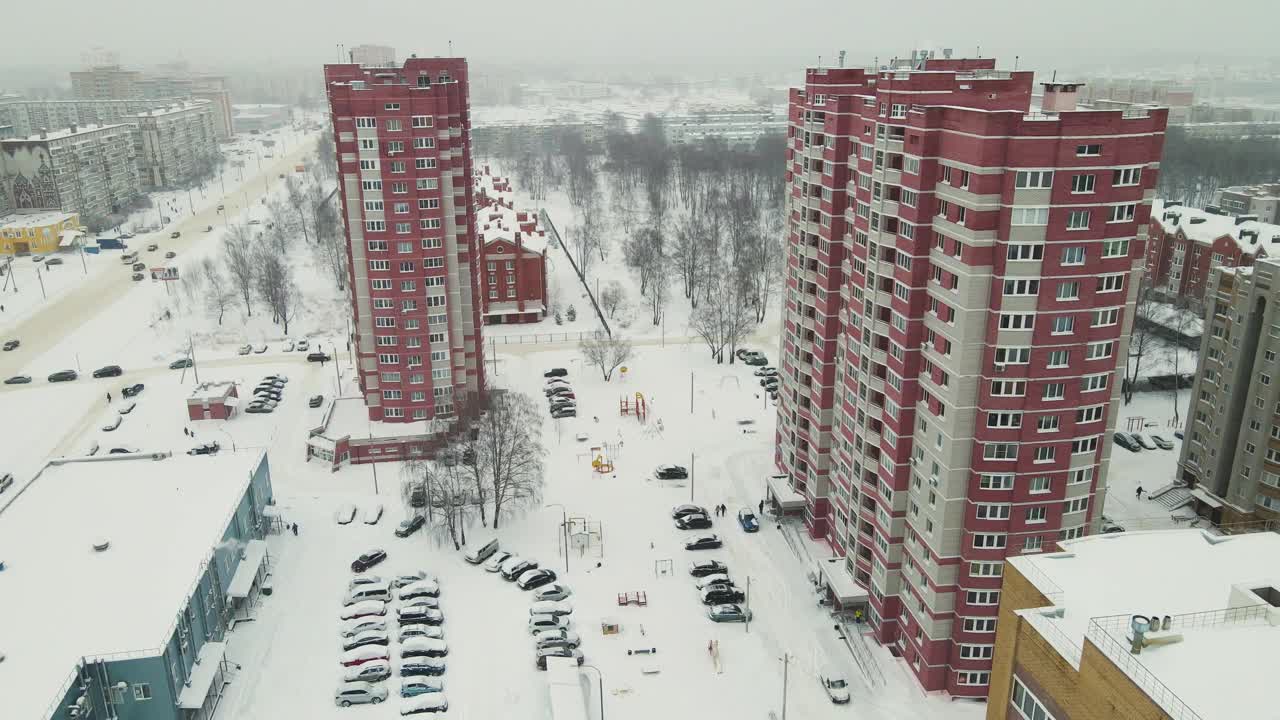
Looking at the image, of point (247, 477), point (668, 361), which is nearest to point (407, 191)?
point (247, 477)

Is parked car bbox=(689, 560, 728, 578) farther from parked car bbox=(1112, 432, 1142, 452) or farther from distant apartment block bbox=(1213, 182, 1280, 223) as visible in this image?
distant apartment block bbox=(1213, 182, 1280, 223)

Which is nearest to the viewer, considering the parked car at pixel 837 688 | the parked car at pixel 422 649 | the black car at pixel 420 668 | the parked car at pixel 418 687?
the parked car at pixel 837 688

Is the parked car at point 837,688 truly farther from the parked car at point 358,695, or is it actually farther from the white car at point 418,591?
the white car at point 418,591

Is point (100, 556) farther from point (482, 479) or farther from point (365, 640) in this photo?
point (482, 479)

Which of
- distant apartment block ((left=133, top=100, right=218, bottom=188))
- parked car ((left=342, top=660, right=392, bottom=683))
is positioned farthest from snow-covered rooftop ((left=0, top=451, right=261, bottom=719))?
distant apartment block ((left=133, top=100, right=218, bottom=188))

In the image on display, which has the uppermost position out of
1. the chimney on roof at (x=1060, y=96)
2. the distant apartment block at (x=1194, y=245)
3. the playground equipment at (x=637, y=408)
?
the chimney on roof at (x=1060, y=96)

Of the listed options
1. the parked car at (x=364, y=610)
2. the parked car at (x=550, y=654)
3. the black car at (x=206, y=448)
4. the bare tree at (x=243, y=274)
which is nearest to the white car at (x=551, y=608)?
the parked car at (x=550, y=654)
